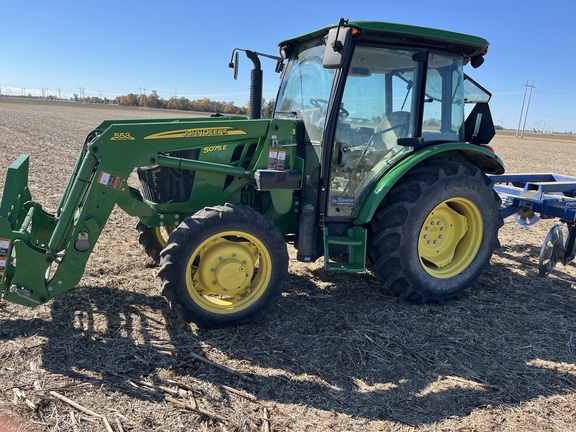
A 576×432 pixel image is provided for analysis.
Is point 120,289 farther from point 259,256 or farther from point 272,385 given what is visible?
point 272,385

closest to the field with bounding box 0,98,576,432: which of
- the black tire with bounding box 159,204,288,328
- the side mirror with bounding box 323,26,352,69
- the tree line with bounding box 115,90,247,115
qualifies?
the black tire with bounding box 159,204,288,328

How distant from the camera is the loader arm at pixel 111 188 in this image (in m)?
3.58

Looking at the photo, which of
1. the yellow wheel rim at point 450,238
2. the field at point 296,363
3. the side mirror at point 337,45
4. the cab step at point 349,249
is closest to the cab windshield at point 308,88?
the side mirror at point 337,45

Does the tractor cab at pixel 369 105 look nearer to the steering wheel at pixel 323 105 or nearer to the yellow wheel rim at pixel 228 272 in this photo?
the steering wheel at pixel 323 105

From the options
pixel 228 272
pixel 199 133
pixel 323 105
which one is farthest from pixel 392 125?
pixel 228 272

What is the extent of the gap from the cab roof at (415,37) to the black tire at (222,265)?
1821 millimetres

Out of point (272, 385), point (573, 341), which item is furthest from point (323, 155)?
point (573, 341)

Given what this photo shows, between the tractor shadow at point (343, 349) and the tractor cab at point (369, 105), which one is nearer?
the tractor shadow at point (343, 349)

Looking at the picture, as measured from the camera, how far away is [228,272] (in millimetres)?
3947

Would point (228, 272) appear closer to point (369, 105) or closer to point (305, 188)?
point (305, 188)

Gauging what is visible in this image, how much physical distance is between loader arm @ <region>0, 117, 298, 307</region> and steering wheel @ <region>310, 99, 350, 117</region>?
350 mm

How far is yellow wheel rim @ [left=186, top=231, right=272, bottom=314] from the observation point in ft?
12.8

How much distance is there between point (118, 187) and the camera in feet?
12.6

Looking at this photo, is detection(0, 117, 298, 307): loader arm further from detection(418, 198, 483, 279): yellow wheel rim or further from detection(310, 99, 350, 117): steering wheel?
detection(418, 198, 483, 279): yellow wheel rim
